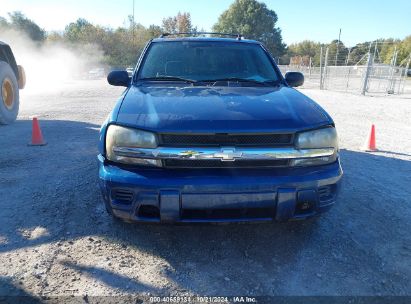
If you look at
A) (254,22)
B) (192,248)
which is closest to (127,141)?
(192,248)

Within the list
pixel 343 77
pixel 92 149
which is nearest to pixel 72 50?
pixel 343 77

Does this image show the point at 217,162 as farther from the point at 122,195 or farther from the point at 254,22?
the point at 254,22

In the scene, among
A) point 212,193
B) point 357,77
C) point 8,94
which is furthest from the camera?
point 357,77

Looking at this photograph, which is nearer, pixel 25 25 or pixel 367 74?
pixel 367 74

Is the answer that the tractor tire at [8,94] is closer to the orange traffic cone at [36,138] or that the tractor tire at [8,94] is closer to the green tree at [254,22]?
the orange traffic cone at [36,138]

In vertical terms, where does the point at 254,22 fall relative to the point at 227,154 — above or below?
above

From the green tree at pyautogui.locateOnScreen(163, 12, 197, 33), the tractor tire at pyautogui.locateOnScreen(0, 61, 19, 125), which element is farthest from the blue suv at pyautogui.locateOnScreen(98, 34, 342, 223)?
the green tree at pyautogui.locateOnScreen(163, 12, 197, 33)

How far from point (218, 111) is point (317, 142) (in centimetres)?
74

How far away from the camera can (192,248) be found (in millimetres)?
2752

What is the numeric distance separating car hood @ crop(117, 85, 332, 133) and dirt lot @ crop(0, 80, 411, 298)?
99 centimetres

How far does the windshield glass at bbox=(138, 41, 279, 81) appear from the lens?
357 cm

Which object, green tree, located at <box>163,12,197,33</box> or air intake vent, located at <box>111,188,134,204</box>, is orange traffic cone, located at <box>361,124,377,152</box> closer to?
air intake vent, located at <box>111,188,134,204</box>

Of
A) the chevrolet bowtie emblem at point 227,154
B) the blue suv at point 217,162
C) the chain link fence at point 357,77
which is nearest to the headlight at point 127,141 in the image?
the blue suv at point 217,162

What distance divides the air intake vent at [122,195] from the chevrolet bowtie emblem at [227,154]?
62 centimetres
